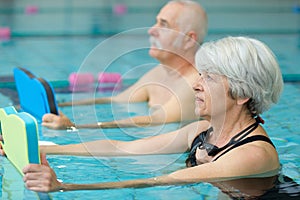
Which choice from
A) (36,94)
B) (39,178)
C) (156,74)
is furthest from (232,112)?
(156,74)

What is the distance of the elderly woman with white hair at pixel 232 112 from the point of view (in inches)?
109

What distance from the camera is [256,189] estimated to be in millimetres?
2885

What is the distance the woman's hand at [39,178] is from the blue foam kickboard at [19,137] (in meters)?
0.05

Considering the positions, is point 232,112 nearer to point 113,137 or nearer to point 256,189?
point 256,189

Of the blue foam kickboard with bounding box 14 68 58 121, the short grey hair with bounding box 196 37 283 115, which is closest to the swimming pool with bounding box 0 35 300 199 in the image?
the blue foam kickboard with bounding box 14 68 58 121

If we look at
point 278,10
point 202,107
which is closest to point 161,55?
point 202,107

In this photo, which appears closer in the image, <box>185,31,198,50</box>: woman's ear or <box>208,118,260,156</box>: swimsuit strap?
<box>208,118,260,156</box>: swimsuit strap

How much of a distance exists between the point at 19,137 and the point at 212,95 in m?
0.84

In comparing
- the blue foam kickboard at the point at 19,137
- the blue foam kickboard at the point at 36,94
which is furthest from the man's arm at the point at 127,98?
the blue foam kickboard at the point at 19,137

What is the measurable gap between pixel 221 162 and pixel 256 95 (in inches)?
12.9

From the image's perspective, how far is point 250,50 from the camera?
9.17 ft

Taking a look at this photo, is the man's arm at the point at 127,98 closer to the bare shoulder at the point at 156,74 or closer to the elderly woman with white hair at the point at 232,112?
the bare shoulder at the point at 156,74

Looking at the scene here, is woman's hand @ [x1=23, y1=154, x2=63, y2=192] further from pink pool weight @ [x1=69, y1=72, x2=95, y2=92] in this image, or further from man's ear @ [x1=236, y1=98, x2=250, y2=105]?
pink pool weight @ [x1=69, y1=72, x2=95, y2=92]

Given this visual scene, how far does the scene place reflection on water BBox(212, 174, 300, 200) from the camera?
9.26ft
